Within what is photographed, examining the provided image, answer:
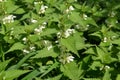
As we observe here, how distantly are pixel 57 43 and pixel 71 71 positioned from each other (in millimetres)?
604

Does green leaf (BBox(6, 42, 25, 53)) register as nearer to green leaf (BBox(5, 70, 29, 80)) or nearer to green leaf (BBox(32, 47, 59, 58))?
green leaf (BBox(32, 47, 59, 58))

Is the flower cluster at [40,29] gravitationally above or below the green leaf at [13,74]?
above

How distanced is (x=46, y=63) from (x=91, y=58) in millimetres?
561

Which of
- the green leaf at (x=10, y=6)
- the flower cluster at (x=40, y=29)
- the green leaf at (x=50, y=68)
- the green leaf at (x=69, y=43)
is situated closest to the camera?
the green leaf at (x=69, y=43)

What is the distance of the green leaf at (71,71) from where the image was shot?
3.72 meters

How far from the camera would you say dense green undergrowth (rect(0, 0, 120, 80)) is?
3.91 meters

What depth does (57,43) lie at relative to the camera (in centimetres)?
431

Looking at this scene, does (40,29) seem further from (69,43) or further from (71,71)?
(71,71)

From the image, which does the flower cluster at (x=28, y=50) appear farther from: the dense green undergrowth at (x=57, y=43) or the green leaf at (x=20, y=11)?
the green leaf at (x=20, y=11)

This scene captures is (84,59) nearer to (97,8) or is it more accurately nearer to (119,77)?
(119,77)

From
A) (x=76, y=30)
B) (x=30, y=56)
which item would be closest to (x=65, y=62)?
(x=30, y=56)

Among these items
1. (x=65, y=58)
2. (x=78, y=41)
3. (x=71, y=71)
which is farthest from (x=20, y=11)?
(x=71, y=71)

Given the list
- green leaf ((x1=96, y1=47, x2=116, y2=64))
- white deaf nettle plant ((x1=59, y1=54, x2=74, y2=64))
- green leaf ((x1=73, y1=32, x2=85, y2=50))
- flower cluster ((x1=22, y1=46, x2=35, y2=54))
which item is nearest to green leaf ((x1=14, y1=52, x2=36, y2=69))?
flower cluster ((x1=22, y1=46, x2=35, y2=54))

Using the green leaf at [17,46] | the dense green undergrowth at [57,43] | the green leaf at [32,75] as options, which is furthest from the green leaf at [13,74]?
the green leaf at [17,46]
